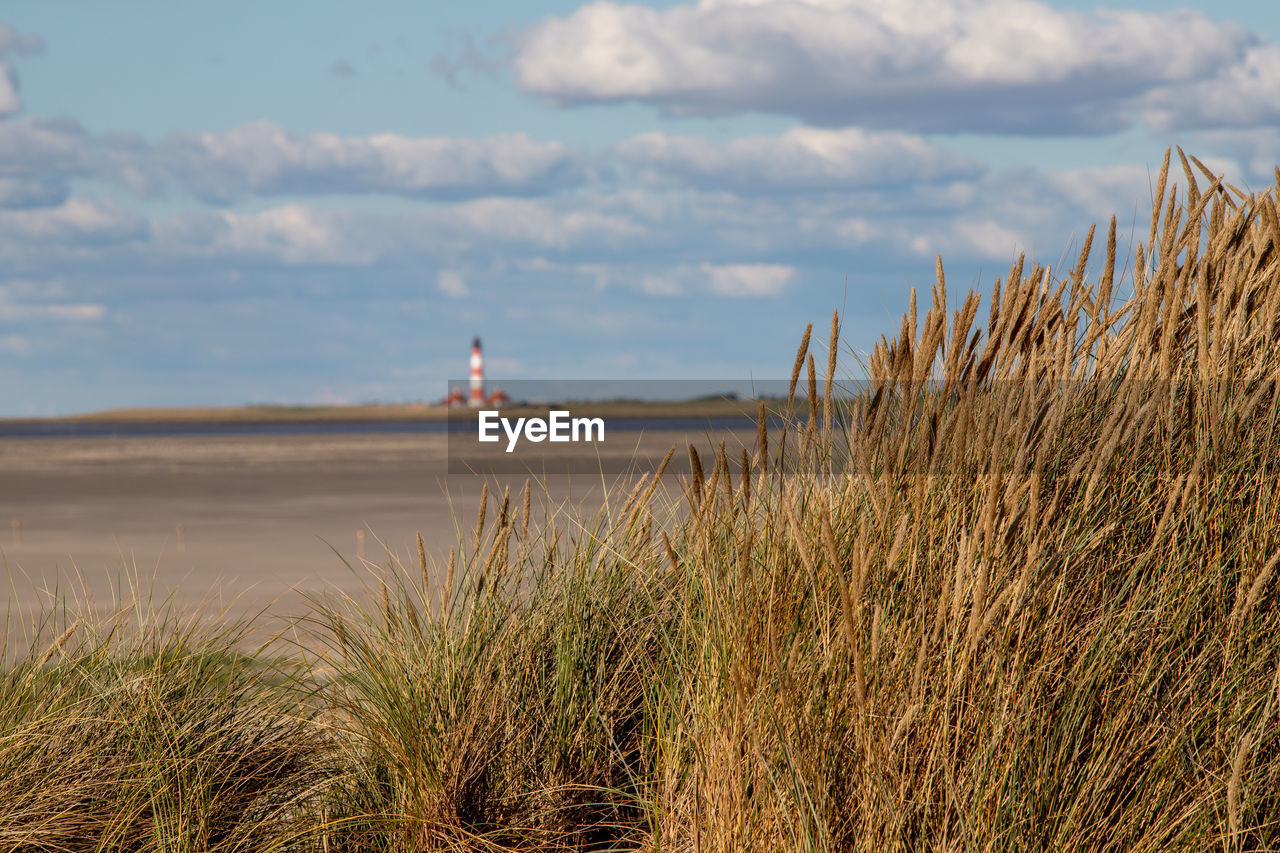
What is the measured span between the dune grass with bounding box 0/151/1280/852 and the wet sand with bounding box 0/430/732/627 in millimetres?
543

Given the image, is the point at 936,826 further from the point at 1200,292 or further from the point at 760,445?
the point at 1200,292

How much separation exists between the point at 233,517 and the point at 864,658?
21229mm

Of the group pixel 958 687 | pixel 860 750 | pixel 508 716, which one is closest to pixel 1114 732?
pixel 958 687

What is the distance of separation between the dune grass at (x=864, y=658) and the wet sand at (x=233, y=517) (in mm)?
543

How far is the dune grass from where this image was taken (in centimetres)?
303

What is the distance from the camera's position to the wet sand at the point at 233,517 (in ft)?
42.5

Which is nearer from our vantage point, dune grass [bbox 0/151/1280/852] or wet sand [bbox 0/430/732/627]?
dune grass [bbox 0/151/1280/852]

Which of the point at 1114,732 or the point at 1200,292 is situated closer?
the point at 1114,732

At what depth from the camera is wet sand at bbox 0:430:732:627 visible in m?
13.0

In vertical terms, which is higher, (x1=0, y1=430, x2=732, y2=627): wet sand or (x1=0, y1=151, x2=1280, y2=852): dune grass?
(x1=0, y1=151, x2=1280, y2=852): dune grass

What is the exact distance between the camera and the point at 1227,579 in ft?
10.8

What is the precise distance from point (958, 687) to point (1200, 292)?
4.46 ft

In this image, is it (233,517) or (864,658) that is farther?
(233,517)

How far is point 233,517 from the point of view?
22609 millimetres
